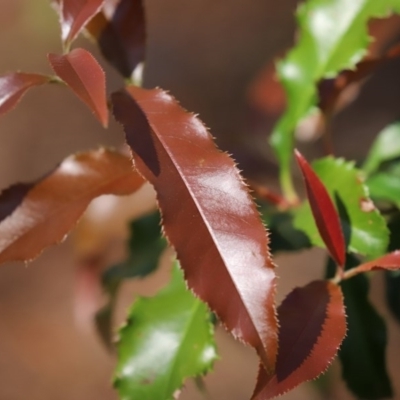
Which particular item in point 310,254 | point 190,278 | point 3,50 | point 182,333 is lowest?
point 310,254

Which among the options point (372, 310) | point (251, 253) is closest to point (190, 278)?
point (251, 253)

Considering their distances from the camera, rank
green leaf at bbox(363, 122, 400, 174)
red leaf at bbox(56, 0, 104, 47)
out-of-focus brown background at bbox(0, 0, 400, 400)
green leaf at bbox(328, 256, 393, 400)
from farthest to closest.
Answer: out-of-focus brown background at bbox(0, 0, 400, 400) < green leaf at bbox(363, 122, 400, 174) < green leaf at bbox(328, 256, 393, 400) < red leaf at bbox(56, 0, 104, 47)

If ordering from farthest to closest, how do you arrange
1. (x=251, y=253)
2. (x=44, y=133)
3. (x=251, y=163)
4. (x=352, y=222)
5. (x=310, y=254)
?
1. (x=44, y=133)
2. (x=310, y=254)
3. (x=251, y=163)
4. (x=352, y=222)
5. (x=251, y=253)

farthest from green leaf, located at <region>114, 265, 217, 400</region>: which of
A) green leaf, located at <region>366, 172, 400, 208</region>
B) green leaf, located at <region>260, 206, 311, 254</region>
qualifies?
green leaf, located at <region>366, 172, 400, 208</region>

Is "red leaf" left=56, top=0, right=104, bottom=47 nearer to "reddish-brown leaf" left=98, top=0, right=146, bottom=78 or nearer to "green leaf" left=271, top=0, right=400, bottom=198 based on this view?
"reddish-brown leaf" left=98, top=0, right=146, bottom=78

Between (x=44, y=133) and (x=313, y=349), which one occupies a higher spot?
(x=313, y=349)

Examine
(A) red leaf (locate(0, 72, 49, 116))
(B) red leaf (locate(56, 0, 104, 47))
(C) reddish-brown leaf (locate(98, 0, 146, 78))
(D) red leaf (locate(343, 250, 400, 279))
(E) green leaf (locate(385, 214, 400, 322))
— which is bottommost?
(E) green leaf (locate(385, 214, 400, 322))

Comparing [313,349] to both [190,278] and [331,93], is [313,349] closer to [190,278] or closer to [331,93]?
[190,278]
